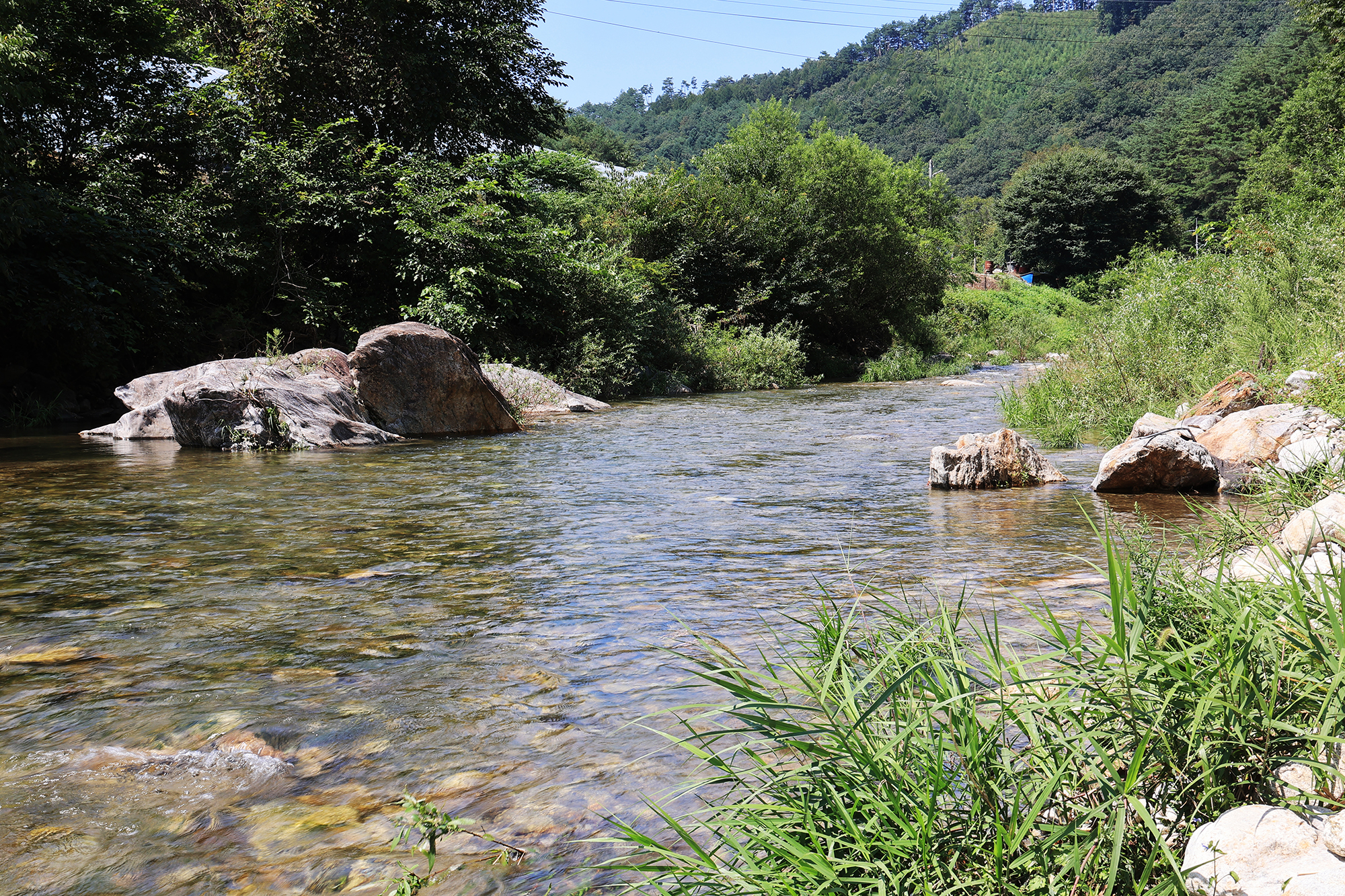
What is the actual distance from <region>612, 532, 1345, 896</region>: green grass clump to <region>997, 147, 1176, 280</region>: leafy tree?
63647 mm

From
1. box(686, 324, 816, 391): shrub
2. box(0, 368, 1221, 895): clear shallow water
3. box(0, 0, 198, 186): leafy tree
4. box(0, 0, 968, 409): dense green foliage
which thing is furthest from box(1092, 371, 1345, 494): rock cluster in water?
box(686, 324, 816, 391): shrub

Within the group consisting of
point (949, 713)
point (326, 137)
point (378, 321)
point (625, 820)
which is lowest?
point (625, 820)

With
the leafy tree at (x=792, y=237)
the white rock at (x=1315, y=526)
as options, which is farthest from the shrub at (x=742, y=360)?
the white rock at (x=1315, y=526)

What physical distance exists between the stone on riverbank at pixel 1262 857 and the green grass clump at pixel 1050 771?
0.19 ft

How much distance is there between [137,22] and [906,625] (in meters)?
19.5

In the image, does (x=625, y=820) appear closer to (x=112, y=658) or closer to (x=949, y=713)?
(x=949, y=713)

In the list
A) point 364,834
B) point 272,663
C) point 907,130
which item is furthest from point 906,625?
point 907,130

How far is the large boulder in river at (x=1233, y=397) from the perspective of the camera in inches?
320

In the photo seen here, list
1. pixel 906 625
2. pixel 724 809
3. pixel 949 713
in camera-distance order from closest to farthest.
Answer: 1. pixel 724 809
2. pixel 949 713
3. pixel 906 625

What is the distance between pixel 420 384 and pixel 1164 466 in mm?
10185

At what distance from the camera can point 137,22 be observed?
1636 cm

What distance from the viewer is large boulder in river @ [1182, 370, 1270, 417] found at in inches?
320

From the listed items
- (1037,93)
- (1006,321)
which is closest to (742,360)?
(1006,321)

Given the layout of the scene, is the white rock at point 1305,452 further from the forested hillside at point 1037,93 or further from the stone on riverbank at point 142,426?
the forested hillside at point 1037,93
